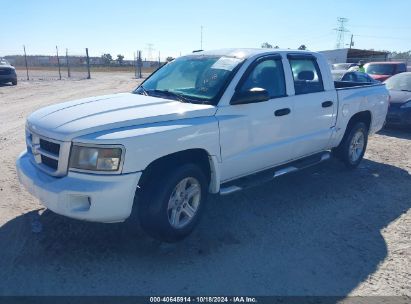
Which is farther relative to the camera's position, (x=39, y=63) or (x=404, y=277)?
(x=39, y=63)

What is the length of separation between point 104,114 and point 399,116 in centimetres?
829

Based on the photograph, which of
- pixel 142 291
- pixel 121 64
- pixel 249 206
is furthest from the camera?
pixel 121 64

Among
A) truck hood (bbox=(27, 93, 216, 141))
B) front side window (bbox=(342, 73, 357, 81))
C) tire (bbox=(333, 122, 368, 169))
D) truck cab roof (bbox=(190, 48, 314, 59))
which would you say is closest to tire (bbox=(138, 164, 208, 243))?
truck hood (bbox=(27, 93, 216, 141))

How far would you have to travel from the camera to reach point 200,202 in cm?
389

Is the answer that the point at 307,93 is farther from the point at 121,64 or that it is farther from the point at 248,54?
the point at 121,64

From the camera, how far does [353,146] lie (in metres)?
6.37

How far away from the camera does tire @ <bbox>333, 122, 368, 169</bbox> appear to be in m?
6.13

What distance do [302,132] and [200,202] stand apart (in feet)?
6.22

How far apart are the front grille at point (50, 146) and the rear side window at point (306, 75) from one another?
119 inches

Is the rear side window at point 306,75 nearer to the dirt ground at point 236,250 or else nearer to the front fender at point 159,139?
the dirt ground at point 236,250

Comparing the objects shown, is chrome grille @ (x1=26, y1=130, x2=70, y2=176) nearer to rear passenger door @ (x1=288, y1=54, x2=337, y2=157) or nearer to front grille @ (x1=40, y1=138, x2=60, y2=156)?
front grille @ (x1=40, y1=138, x2=60, y2=156)

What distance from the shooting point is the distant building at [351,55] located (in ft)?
136

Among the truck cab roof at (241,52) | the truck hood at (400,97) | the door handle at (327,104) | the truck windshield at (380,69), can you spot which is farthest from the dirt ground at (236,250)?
the truck windshield at (380,69)

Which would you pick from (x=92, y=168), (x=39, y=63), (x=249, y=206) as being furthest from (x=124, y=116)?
(x=39, y=63)
